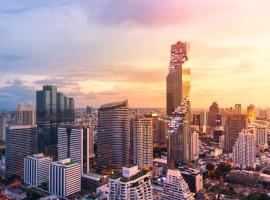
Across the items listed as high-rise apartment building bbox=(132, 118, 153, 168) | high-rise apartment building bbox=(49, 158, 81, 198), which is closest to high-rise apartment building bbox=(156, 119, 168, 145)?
high-rise apartment building bbox=(132, 118, 153, 168)

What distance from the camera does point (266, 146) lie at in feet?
84.9

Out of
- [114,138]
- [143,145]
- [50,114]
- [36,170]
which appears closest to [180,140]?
[143,145]

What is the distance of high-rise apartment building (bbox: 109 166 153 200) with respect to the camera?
31.1 feet

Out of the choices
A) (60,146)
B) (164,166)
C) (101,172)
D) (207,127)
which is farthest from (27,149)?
(207,127)

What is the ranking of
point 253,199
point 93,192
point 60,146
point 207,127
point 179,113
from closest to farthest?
point 253,199
point 93,192
point 60,146
point 179,113
point 207,127

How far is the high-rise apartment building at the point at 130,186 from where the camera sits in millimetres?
9469

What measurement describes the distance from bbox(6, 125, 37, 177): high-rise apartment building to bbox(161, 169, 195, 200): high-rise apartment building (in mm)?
10298

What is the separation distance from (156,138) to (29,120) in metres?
11.1

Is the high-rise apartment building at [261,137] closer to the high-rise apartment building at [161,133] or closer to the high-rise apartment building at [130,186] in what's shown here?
the high-rise apartment building at [161,133]

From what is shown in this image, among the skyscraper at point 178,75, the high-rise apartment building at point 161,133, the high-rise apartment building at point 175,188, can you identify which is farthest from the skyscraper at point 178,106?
the high-rise apartment building at point 175,188

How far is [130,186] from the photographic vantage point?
9516 millimetres

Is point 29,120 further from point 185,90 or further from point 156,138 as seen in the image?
point 185,90

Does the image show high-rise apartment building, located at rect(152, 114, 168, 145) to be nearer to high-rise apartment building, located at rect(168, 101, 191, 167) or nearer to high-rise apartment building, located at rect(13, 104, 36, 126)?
high-rise apartment building, located at rect(168, 101, 191, 167)

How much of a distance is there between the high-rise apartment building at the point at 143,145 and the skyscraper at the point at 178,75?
5.02 metres
